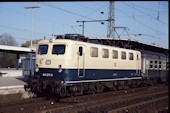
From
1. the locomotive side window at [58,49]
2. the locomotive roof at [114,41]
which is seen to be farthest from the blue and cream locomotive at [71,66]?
the locomotive roof at [114,41]

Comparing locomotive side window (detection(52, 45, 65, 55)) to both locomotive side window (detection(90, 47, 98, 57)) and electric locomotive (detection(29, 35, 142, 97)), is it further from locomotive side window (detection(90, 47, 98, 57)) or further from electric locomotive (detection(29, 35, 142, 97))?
locomotive side window (detection(90, 47, 98, 57))

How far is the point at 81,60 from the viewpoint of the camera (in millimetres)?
16750

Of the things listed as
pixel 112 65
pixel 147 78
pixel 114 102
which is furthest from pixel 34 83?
pixel 147 78

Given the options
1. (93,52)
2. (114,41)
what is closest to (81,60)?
(93,52)

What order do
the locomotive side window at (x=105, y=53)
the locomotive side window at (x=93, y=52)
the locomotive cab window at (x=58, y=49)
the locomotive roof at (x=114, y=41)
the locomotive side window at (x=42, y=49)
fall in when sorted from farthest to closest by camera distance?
1. the locomotive side window at (x=105, y=53)
2. the locomotive roof at (x=114, y=41)
3. the locomotive side window at (x=93, y=52)
4. the locomotive side window at (x=42, y=49)
5. the locomotive cab window at (x=58, y=49)

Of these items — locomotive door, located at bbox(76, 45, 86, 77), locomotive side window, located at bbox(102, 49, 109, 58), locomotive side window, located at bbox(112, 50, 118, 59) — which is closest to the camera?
locomotive door, located at bbox(76, 45, 86, 77)

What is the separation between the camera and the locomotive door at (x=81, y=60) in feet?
54.3

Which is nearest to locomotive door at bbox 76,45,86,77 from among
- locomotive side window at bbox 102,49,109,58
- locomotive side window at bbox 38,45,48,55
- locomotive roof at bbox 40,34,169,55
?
locomotive roof at bbox 40,34,169,55

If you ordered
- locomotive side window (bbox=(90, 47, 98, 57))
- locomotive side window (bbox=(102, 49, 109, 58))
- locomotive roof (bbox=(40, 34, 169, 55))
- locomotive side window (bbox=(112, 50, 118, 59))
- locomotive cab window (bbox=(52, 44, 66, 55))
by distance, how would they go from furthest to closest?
locomotive side window (bbox=(112, 50, 118, 59)), locomotive side window (bbox=(102, 49, 109, 58)), locomotive roof (bbox=(40, 34, 169, 55)), locomotive side window (bbox=(90, 47, 98, 57)), locomotive cab window (bbox=(52, 44, 66, 55))

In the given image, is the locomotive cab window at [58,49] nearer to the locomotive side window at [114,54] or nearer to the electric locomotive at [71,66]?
the electric locomotive at [71,66]

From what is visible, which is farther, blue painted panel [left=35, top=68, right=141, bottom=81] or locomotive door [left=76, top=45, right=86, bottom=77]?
locomotive door [left=76, top=45, right=86, bottom=77]

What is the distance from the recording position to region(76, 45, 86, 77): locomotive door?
1655 centimetres

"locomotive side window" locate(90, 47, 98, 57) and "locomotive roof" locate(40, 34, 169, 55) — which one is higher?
"locomotive roof" locate(40, 34, 169, 55)

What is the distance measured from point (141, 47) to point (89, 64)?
13.4 m
